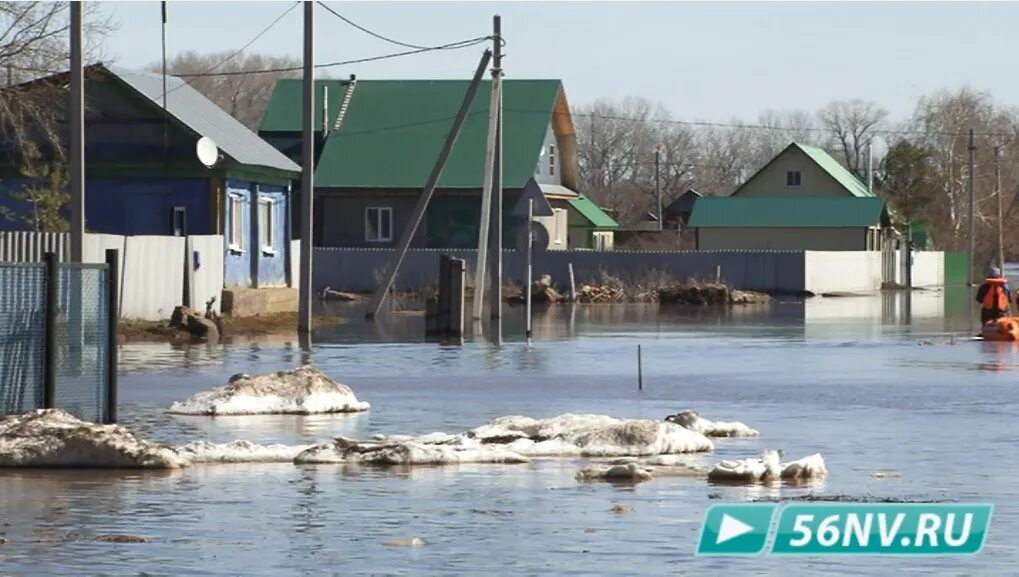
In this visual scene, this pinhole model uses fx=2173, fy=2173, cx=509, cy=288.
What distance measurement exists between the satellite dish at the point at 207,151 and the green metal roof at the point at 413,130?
29.4 m

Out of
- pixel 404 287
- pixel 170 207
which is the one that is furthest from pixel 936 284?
pixel 170 207

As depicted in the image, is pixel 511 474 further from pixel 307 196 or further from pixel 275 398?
pixel 307 196

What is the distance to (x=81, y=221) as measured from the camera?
2877 centimetres

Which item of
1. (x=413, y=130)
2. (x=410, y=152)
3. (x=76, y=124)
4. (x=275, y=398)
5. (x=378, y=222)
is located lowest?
(x=275, y=398)

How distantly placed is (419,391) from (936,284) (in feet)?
246

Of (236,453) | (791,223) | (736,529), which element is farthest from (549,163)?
(736,529)

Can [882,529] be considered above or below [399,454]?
below

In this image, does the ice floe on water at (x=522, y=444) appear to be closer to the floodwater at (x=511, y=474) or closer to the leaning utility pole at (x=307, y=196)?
the floodwater at (x=511, y=474)

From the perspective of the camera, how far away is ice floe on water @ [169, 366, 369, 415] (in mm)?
21141

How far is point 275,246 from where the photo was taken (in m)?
52.3

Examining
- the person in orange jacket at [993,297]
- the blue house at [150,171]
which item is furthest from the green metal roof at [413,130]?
the person in orange jacket at [993,297]

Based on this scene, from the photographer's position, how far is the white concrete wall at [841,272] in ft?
240

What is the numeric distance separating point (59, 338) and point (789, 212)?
259 feet

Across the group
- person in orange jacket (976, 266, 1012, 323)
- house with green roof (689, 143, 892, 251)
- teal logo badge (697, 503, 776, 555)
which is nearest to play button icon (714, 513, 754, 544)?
teal logo badge (697, 503, 776, 555)
